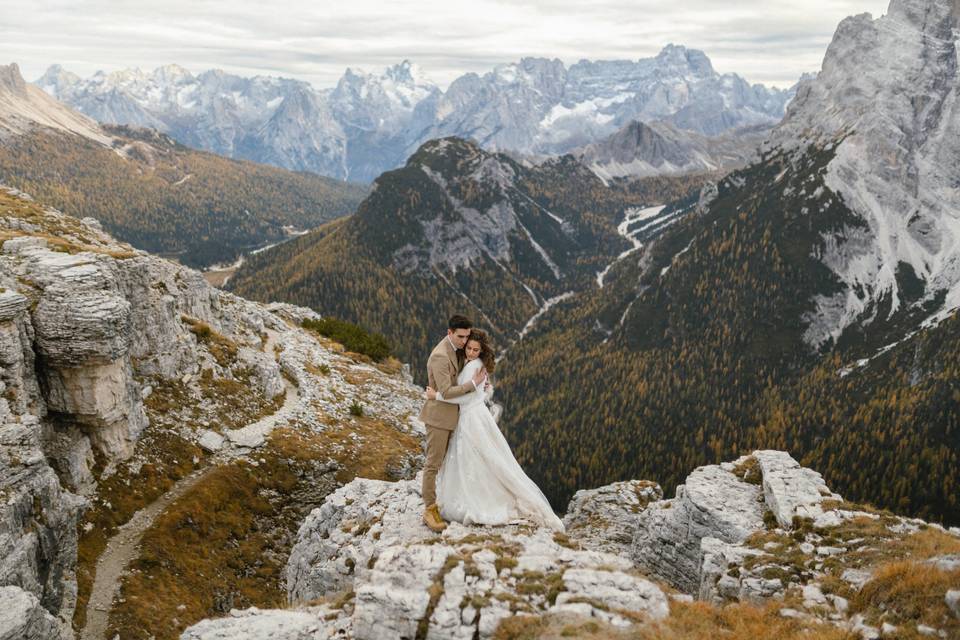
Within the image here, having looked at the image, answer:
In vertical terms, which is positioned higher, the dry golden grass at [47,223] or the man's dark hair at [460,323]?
the man's dark hair at [460,323]

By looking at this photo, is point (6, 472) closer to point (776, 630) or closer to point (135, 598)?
point (135, 598)

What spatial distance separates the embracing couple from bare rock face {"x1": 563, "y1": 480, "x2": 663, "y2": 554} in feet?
53.7

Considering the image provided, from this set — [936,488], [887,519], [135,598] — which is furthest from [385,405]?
[936,488]

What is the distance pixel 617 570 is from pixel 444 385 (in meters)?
8.37

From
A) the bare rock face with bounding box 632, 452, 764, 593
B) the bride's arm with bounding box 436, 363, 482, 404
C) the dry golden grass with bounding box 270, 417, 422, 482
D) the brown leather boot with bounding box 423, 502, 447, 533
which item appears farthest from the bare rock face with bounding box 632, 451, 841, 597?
the dry golden grass with bounding box 270, 417, 422, 482

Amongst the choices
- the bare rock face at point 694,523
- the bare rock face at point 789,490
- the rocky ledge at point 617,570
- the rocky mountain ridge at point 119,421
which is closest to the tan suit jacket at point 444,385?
the rocky ledge at point 617,570

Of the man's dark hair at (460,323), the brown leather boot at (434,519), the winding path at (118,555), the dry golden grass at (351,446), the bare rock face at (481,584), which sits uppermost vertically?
the man's dark hair at (460,323)

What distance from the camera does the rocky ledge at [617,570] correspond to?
53.5 ft

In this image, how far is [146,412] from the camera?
142 ft

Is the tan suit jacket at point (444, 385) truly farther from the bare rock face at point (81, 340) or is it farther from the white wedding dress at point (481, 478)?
the bare rock face at point (81, 340)

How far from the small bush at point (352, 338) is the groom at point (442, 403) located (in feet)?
219

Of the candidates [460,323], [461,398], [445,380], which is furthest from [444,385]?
[460,323]

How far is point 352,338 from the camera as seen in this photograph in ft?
299

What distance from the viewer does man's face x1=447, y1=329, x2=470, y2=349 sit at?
66.8 ft
